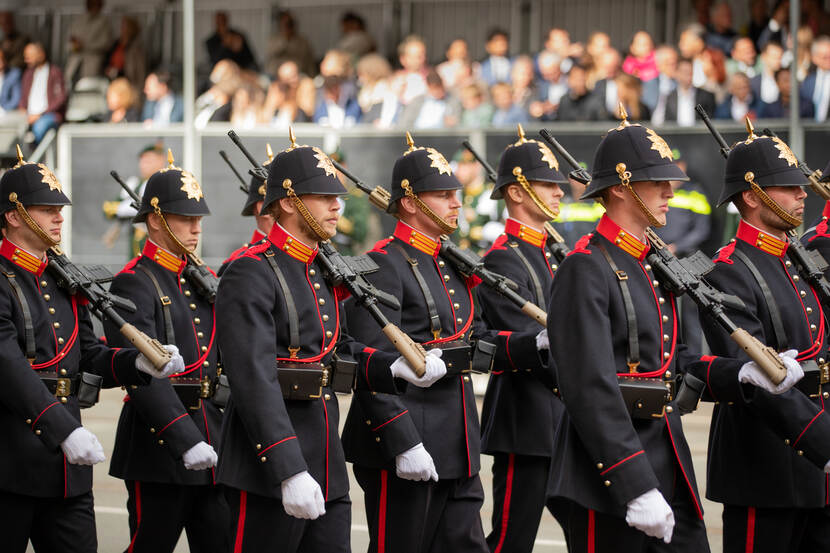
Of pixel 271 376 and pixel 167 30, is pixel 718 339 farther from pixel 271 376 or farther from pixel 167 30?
pixel 167 30

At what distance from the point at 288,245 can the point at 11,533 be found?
1532 millimetres

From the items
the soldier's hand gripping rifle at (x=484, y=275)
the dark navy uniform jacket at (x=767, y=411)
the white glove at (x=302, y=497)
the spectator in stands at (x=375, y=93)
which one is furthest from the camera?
the spectator in stands at (x=375, y=93)

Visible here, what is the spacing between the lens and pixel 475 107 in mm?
12914

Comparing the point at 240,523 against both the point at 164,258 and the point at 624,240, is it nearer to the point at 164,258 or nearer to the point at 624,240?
the point at 624,240

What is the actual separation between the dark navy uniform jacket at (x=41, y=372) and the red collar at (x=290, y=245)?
96 cm

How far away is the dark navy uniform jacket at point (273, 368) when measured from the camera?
415 centimetres

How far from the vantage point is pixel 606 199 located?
4277 millimetres

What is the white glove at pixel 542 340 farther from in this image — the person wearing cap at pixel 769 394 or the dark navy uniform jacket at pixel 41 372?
the dark navy uniform jacket at pixel 41 372

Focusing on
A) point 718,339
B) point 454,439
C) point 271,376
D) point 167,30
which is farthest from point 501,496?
point 167,30

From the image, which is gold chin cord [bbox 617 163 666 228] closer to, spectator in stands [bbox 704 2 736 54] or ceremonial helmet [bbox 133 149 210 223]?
ceremonial helmet [bbox 133 149 210 223]

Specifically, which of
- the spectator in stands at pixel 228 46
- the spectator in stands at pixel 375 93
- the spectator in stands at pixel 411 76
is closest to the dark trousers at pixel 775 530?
the spectator in stands at pixel 375 93

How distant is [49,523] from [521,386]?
206 centimetres

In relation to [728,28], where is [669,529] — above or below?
below

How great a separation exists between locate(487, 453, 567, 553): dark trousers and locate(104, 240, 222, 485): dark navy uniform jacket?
1237 mm
